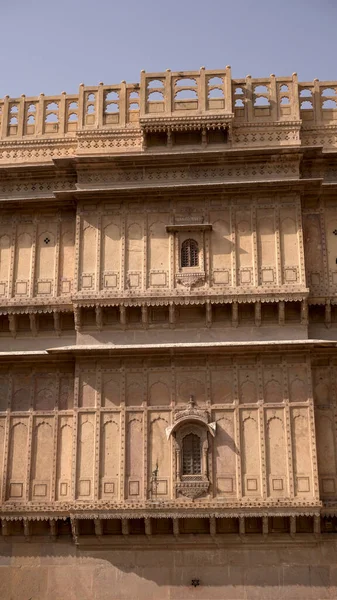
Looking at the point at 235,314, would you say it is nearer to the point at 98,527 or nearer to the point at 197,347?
the point at 197,347

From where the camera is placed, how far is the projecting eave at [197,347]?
14.8m

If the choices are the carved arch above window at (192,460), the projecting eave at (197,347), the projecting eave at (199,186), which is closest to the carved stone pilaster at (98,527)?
the carved arch above window at (192,460)

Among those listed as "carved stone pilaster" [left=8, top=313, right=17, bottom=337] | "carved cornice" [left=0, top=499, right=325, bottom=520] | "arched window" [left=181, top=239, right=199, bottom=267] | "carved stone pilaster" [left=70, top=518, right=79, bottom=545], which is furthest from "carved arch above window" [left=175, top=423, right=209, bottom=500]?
"carved stone pilaster" [left=8, top=313, right=17, bottom=337]

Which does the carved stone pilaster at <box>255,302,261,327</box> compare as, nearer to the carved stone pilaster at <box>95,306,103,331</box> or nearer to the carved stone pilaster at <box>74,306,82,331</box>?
the carved stone pilaster at <box>95,306,103,331</box>

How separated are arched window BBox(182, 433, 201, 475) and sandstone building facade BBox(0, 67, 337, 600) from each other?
43mm

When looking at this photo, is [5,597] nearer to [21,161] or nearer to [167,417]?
[167,417]

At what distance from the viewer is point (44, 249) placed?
1647 centimetres

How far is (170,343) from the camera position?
15180mm

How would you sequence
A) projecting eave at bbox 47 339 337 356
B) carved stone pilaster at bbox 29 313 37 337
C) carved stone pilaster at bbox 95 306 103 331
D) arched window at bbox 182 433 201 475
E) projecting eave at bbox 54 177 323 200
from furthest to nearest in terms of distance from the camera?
carved stone pilaster at bbox 29 313 37 337, projecting eave at bbox 54 177 323 200, carved stone pilaster at bbox 95 306 103 331, projecting eave at bbox 47 339 337 356, arched window at bbox 182 433 201 475

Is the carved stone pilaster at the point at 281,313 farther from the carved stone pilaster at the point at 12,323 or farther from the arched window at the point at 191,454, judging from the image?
the carved stone pilaster at the point at 12,323

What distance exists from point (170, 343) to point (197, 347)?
0.64 meters

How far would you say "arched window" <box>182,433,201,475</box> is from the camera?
14.6m

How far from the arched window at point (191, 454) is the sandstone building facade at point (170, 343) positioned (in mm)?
43

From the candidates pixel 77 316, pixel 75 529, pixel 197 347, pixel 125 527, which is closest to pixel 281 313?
pixel 197 347
